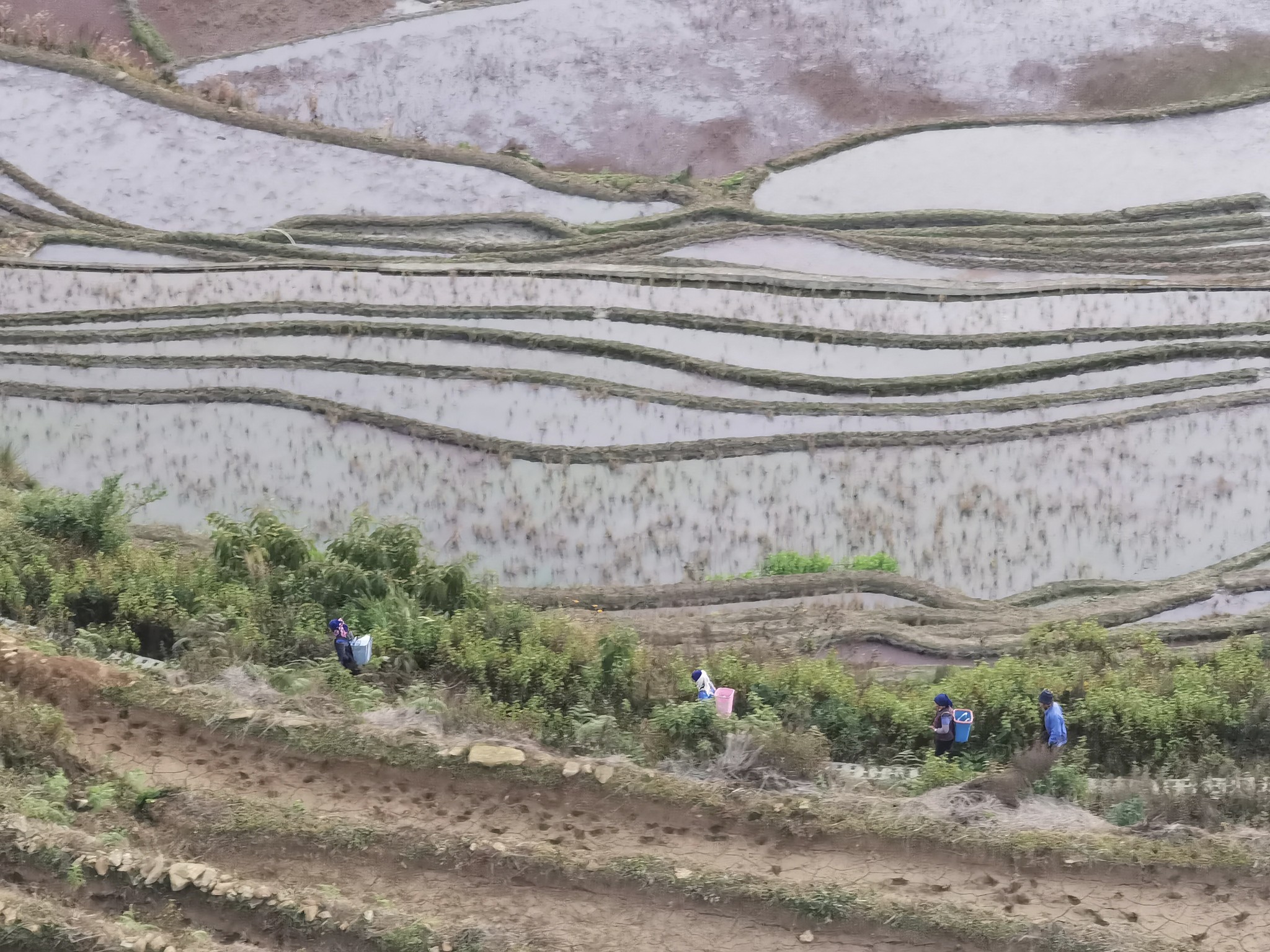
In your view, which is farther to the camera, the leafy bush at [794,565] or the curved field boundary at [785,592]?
the leafy bush at [794,565]

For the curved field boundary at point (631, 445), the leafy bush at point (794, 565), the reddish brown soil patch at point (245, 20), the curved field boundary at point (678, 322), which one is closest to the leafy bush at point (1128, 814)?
the leafy bush at point (794, 565)

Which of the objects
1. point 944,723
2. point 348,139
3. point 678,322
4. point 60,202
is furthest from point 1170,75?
point 60,202

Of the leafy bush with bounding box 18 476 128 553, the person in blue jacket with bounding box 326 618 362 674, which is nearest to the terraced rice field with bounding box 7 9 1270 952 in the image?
the person in blue jacket with bounding box 326 618 362 674

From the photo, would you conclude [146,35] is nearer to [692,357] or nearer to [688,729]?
[692,357]

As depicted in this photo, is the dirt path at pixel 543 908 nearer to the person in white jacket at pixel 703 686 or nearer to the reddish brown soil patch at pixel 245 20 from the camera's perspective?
the person in white jacket at pixel 703 686

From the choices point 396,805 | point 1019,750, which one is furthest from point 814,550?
point 396,805

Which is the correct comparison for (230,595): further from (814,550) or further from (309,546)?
(814,550)

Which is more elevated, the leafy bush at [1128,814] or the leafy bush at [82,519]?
the leafy bush at [82,519]

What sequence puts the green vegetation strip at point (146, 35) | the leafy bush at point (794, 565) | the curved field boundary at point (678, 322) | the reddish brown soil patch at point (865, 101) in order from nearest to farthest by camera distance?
the leafy bush at point (794, 565) < the curved field boundary at point (678, 322) < the reddish brown soil patch at point (865, 101) < the green vegetation strip at point (146, 35)
